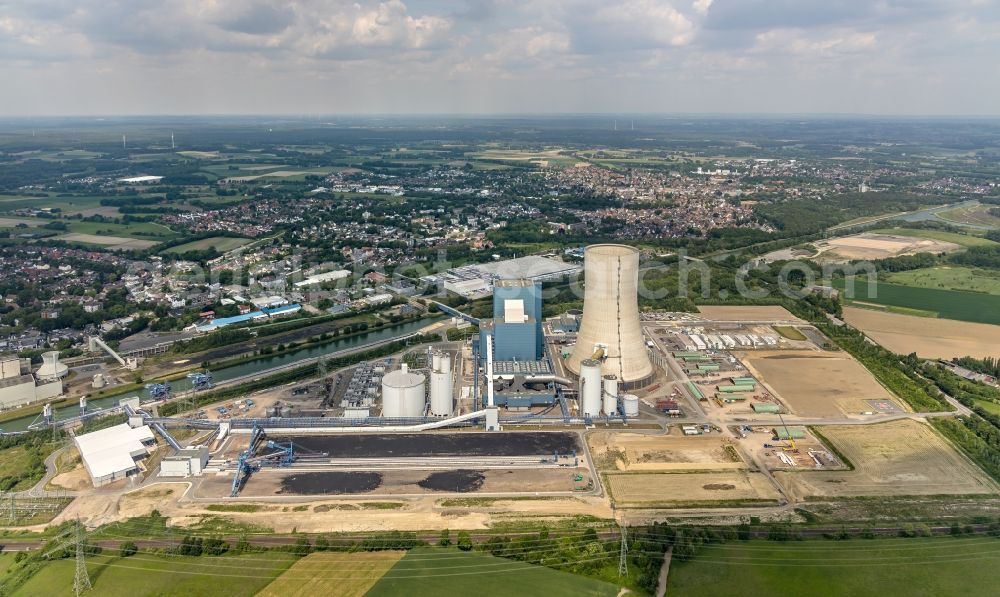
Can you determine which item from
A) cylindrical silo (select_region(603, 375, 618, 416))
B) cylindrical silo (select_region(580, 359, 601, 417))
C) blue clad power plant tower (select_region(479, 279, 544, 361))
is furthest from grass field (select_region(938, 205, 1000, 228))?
cylindrical silo (select_region(580, 359, 601, 417))

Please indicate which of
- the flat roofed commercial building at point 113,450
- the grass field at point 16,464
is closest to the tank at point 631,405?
the flat roofed commercial building at point 113,450

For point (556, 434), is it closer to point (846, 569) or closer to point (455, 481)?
point (455, 481)

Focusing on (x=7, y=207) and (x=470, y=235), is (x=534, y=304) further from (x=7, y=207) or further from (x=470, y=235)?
(x=7, y=207)

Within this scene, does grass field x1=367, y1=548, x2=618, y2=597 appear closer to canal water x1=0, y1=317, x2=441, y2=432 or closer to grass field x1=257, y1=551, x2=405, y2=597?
grass field x1=257, y1=551, x2=405, y2=597

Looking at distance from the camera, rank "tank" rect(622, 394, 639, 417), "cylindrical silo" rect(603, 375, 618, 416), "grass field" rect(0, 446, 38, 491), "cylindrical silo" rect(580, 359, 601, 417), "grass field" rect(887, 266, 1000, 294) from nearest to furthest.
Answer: "grass field" rect(0, 446, 38, 491)
"cylindrical silo" rect(580, 359, 601, 417)
"cylindrical silo" rect(603, 375, 618, 416)
"tank" rect(622, 394, 639, 417)
"grass field" rect(887, 266, 1000, 294)

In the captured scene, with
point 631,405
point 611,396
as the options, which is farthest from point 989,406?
point 611,396

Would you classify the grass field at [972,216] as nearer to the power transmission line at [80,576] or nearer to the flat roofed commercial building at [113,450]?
the flat roofed commercial building at [113,450]
